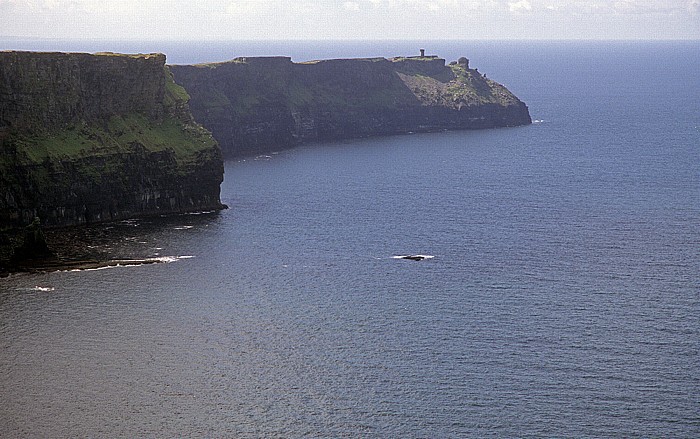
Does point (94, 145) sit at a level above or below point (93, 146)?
above

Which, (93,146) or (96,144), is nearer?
(93,146)

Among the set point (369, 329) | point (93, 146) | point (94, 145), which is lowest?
point (369, 329)

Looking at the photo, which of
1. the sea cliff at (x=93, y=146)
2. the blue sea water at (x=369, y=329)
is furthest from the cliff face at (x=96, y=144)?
the blue sea water at (x=369, y=329)

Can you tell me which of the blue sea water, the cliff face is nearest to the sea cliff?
the cliff face

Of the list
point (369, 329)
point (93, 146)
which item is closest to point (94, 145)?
point (93, 146)

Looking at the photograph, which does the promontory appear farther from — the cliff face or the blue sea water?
the blue sea water

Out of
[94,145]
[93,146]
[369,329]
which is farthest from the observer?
[94,145]

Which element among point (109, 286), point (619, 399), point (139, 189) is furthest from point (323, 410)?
point (139, 189)

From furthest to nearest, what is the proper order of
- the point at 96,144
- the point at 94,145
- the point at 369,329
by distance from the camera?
the point at 96,144 < the point at 94,145 < the point at 369,329

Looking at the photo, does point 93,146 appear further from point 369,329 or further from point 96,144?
point 369,329
